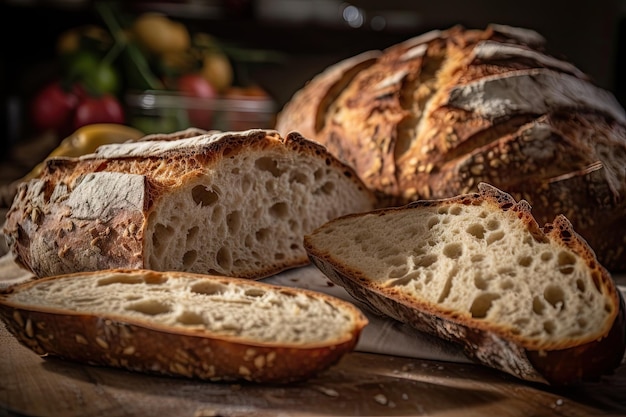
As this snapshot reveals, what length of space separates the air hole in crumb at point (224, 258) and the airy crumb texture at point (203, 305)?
1.15ft

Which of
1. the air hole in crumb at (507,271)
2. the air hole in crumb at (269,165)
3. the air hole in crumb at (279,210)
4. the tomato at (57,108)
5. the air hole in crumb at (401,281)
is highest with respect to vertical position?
the air hole in crumb at (269,165)

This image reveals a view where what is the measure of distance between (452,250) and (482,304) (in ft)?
0.51

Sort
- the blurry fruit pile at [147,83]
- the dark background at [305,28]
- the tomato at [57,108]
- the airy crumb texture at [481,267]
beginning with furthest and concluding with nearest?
the dark background at [305,28] → the tomato at [57,108] → the blurry fruit pile at [147,83] → the airy crumb texture at [481,267]

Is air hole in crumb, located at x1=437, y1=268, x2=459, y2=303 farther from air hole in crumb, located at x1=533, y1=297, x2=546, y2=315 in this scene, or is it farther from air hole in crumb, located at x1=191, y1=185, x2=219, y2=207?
air hole in crumb, located at x1=191, y1=185, x2=219, y2=207

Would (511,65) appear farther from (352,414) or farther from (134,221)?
(352,414)

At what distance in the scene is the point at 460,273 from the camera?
4.39ft

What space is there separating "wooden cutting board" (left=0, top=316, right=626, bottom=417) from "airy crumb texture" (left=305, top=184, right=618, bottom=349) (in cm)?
10

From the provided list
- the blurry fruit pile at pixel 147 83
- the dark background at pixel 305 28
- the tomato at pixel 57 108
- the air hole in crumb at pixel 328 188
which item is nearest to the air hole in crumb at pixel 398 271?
the air hole in crumb at pixel 328 188

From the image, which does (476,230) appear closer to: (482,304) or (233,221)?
(482,304)

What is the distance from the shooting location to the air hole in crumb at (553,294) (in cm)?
124

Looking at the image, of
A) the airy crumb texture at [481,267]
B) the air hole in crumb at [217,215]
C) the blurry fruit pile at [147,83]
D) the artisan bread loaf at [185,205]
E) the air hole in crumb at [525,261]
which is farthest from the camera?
the blurry fruit pile at [147,83]

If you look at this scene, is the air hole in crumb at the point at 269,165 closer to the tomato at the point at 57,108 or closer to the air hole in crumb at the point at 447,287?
the air hole in crumb at the point at 447,287

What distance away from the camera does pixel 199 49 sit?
397 centimetres

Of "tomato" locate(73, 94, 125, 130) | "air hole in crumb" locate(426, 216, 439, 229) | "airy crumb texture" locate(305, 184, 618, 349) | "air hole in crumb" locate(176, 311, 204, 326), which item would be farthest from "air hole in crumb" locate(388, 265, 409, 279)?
"tomato" locate(73, 94, 125, 130)
